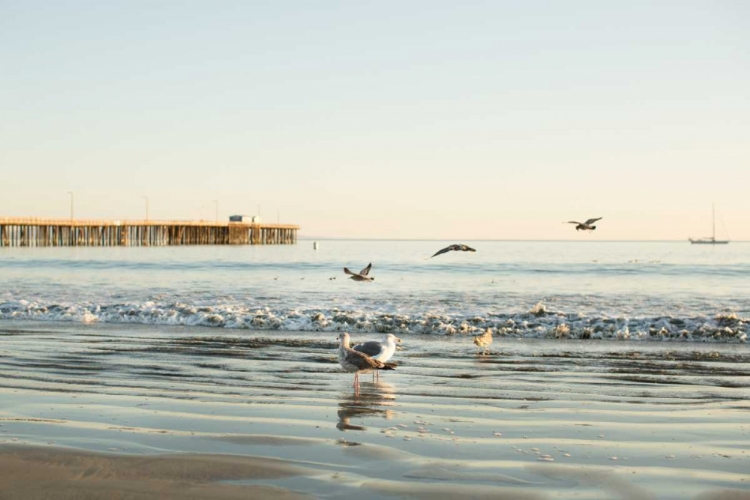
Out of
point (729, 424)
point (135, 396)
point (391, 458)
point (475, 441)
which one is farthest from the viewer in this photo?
point (135, 396)

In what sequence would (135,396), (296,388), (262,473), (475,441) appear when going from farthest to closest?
(296,388), (135,396), (475,441), (262,473)

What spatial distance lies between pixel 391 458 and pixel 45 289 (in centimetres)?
2132

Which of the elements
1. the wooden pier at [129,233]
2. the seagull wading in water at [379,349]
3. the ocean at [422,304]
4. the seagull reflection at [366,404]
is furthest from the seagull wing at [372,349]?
the wooden pier at [129,233]

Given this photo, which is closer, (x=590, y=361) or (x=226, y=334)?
(x=590, y=361)

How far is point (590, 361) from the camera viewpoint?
34.6 feet

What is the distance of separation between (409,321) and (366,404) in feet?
26.7

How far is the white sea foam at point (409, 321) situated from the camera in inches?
562

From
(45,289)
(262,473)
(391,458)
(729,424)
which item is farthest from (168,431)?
(45,289)

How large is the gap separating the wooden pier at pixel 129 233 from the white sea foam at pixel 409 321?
6223 cm

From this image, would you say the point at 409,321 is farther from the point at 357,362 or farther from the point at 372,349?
the point at 357,362

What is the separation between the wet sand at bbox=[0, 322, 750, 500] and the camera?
4.87m

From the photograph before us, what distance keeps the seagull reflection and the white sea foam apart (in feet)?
21.5

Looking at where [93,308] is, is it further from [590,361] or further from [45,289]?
[590,361]

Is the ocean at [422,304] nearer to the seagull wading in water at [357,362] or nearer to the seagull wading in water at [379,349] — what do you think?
the seagull wading in water at [379,349]
